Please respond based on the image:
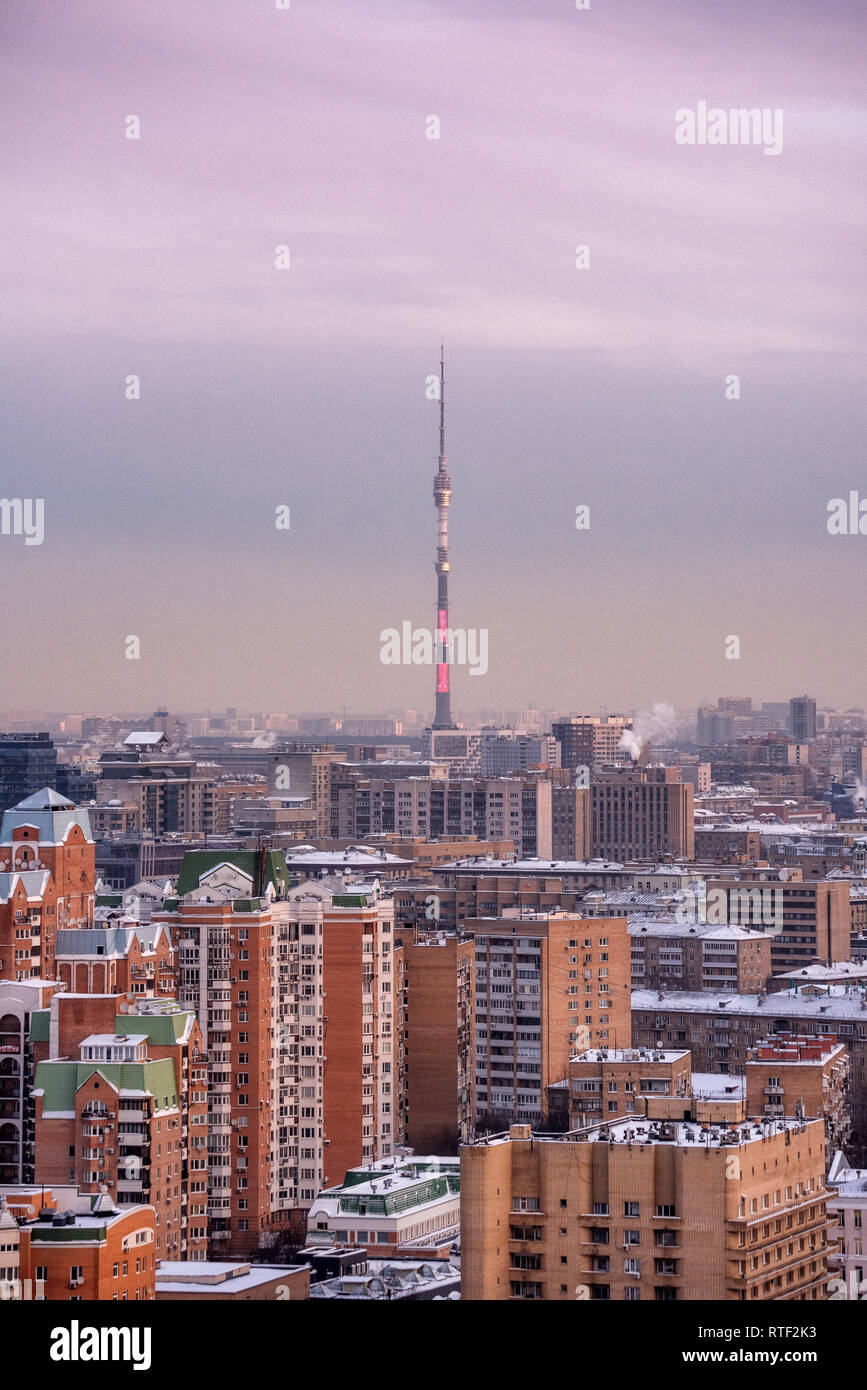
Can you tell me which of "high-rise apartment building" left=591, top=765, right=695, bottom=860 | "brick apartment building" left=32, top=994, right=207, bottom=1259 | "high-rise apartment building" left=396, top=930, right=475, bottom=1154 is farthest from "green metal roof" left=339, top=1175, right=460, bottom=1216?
"high-rise apartment building" left=591, top=765, right=695, bottom=860

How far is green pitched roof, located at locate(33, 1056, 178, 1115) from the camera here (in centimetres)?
713

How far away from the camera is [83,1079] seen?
7.14 m

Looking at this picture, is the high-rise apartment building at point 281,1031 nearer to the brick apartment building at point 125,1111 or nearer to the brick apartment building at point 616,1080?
the brick apartment building at point 616,1080

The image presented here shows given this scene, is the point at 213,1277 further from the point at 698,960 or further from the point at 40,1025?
the point at 698,960

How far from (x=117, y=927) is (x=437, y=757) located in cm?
2566

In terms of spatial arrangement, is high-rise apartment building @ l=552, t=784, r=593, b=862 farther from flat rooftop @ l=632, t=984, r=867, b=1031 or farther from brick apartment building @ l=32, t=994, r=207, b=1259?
brick apartment building @ l=32, t=994, r=207, b=1259

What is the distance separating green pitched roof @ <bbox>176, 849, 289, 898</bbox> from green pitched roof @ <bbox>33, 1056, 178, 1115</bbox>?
2259 millimetres

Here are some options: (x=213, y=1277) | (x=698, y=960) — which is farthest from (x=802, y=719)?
(x=213, y=1277)

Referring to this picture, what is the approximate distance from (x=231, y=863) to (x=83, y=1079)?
8.52 feet

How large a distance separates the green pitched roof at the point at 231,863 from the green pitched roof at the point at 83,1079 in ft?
7.41
